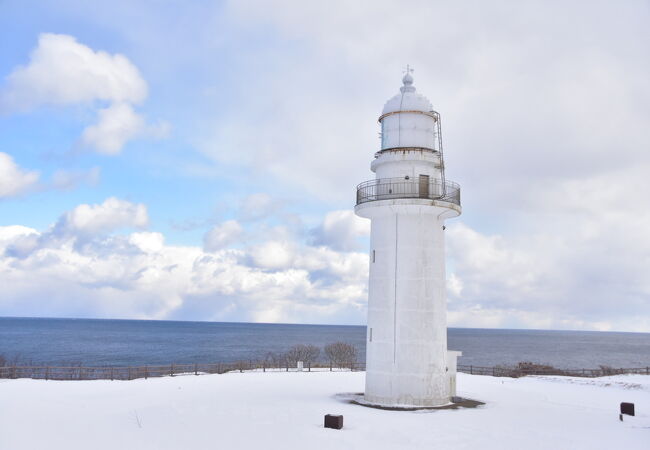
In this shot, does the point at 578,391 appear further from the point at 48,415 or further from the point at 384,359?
the point at 48,415

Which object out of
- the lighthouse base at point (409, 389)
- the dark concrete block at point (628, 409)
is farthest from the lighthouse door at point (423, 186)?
the dark concrete block at point (628, 409)

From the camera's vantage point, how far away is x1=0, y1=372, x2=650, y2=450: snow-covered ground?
16.0m

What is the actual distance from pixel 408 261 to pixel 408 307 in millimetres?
2059

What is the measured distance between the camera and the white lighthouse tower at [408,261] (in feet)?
74.9

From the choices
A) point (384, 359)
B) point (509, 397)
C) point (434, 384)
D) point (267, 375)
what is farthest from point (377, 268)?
point (267, 375)

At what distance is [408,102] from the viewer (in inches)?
985

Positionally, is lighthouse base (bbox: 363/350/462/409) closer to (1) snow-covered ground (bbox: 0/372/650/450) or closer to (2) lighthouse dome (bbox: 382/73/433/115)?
(1) snow-covered ground (bbox: 0/372/650/450)

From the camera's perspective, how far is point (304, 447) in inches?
606

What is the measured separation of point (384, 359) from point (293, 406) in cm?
451

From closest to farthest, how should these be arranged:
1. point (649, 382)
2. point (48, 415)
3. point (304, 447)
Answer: point (304, 447) < point (48, 415) < point (649, 382)

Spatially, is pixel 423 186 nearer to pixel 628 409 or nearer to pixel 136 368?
pixel 628 409

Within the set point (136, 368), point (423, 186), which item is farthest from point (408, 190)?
point (136, 368)

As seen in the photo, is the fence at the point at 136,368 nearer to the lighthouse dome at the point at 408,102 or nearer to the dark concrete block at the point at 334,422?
the dark concrete block at the point at 334,422

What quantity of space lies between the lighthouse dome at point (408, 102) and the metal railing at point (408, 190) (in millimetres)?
3520
